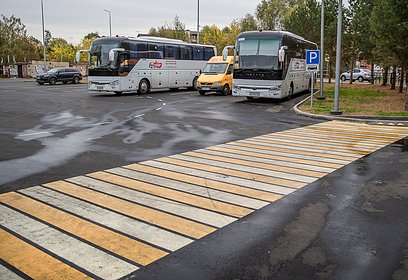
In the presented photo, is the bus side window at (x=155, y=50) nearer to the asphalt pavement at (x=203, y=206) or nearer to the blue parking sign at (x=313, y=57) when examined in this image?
the blue parking sign at (x=313, y=57)

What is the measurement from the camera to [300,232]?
4.91 metres

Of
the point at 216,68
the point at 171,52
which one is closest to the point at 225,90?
the point at 216,68

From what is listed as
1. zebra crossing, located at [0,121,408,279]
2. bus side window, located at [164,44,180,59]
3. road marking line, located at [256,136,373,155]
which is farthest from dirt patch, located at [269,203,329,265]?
bus side window, located at [164,44,180,59]

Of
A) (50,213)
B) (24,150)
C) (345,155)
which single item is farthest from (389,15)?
(50,213)

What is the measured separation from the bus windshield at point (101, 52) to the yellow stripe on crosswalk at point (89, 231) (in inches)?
826

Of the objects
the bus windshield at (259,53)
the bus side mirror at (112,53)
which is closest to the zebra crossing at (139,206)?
the bus windshield at (259,53)

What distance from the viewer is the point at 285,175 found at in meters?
7.48

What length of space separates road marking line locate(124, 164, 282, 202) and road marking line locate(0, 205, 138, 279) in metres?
2.57

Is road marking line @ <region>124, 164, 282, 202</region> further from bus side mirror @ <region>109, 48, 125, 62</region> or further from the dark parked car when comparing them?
the dark parked car

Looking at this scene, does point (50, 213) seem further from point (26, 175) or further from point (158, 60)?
point (158, 60)

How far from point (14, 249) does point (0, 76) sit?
69.8 m

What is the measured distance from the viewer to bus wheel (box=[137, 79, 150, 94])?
28281 mm

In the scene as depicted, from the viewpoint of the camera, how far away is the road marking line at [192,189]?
5.93m

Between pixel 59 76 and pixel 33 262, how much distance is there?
43.9 metres
